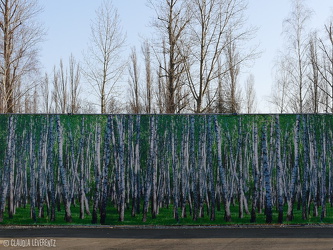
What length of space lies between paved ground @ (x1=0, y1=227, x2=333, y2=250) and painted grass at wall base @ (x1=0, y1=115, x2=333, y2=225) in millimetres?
382

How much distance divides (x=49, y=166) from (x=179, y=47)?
9263 mm

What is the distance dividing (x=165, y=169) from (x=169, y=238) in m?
1.85

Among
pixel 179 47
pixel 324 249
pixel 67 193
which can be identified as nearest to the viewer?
pixel 324 249

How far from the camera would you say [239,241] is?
26.3 ft

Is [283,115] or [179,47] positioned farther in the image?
[179,47]

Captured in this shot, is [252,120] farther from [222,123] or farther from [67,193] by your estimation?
[67,193]

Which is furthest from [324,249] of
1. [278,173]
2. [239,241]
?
[278,173]

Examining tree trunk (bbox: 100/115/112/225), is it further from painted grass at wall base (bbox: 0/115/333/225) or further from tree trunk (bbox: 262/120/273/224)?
tree trunk (bbox: 262/120/273/224)

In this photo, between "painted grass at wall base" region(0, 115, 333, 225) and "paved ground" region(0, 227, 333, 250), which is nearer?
"paved ground" region(0, 227, 333, 250)

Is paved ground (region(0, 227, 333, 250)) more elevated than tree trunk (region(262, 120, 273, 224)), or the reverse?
tree trunk (region(262, 120, 273, 224))

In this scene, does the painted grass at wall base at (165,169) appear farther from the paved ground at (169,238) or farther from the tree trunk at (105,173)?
the paved ground at (169,238)

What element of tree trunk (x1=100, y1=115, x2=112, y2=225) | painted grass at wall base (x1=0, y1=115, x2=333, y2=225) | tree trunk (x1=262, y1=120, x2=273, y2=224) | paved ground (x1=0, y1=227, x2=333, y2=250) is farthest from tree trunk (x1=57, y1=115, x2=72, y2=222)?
tree trunk (x1=262, y1=120, x2=273, y2=224)

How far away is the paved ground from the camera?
762 centimetres

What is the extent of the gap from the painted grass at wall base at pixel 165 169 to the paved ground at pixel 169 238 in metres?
0.38
